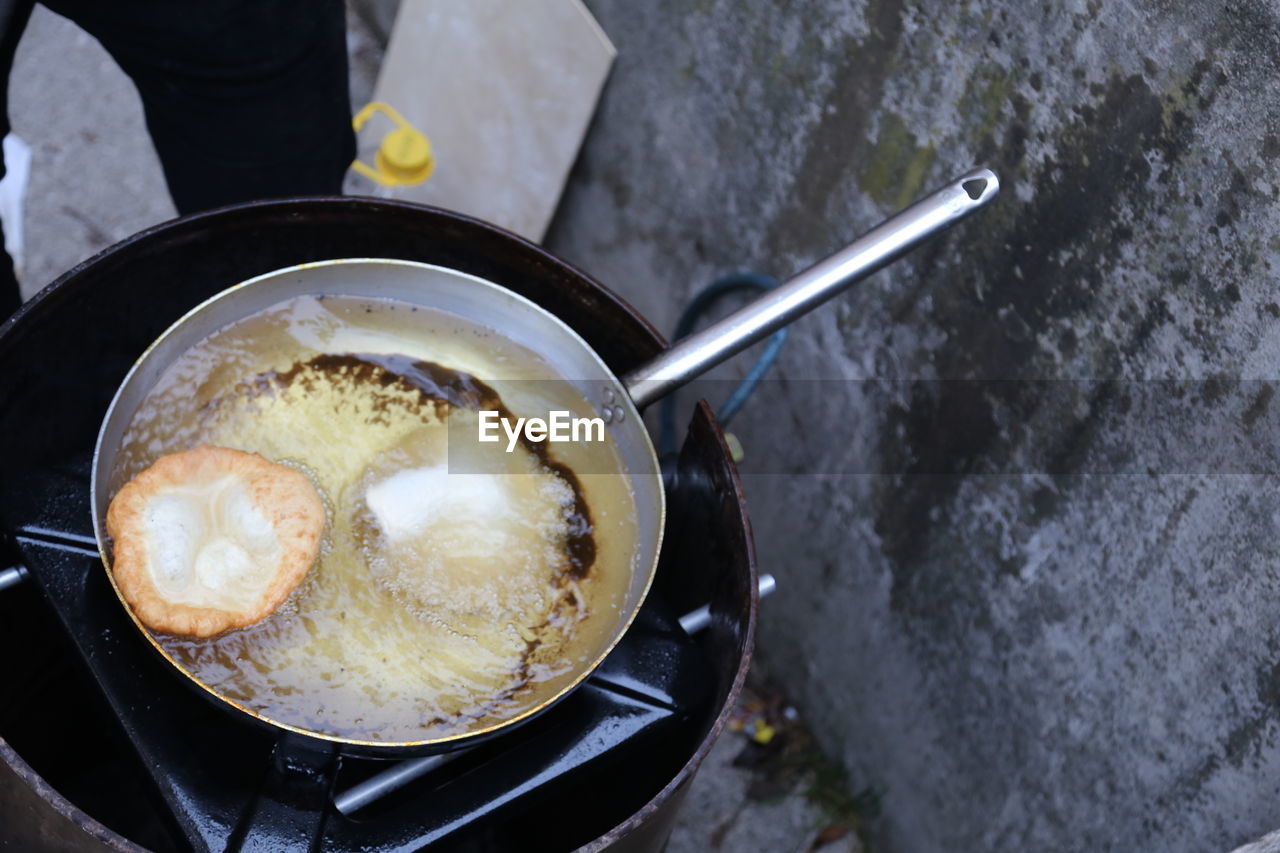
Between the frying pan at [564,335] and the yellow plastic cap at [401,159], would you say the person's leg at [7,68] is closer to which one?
the frying pan at [564,335]

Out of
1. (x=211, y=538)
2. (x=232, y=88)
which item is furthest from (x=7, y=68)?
(x=211, y=538)

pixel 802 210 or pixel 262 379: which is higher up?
pixel 802 210

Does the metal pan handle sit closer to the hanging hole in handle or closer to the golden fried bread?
the hanging hole in handle

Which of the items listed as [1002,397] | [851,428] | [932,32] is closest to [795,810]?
[851,428]

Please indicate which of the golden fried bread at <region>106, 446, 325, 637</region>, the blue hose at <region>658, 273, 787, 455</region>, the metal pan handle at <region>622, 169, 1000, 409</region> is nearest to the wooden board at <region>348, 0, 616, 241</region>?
the blue hose at <region>658, 273, 787, 455</region>

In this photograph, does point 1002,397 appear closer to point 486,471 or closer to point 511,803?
point 486,471

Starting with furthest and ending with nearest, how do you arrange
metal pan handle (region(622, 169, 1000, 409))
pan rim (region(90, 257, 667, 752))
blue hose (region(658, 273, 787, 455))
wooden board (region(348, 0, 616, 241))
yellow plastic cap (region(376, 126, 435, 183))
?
yellow plastic cap (region(376, 126, 435, 183)), wooden board (region(348, 0, 616, 241)), blue hose (region(658, 273, 787, 455)), metal pan handle (region(622, 169, 1000, 409)), pan rim (region(90, 257, 667, 752))

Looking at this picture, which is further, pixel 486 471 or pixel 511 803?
pixel 486 471
